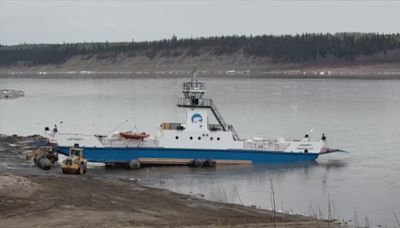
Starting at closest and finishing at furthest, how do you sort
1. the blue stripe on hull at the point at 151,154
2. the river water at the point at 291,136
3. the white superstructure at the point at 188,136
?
the river water at the point at 291,136 → the blue stripe on hull at the point at 151,154 → the white superstructure at the point at 188,136

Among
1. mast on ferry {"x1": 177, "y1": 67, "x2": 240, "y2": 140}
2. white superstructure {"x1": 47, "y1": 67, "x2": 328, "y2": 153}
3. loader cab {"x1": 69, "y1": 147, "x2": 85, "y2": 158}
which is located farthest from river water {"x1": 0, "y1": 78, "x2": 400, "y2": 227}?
mast on ferry {"x1": 177, "y1": 67, "x2": 240, "y2": 140}

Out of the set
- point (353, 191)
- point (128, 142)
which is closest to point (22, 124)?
point (128, 142)

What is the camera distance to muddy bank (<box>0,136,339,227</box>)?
22.4m

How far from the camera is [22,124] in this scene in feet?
241

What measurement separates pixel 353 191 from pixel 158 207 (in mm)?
12125

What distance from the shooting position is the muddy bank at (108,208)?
22.4 metres

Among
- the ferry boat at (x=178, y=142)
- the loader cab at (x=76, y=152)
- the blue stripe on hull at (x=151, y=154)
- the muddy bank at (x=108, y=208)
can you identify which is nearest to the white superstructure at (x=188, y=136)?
the ferry boat at (x=178, y=142)

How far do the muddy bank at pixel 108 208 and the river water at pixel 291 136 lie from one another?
2.82 metres

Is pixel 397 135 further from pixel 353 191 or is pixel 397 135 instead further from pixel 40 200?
pixel 40 200

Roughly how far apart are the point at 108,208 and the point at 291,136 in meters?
36.5

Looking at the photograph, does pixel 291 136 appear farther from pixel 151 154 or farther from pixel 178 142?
pixel 151 154

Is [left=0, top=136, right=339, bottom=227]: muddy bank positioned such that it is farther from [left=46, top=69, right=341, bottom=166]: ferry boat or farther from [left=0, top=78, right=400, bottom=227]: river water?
[left=46, top=69, right=341, bottom=166]: ferry boat

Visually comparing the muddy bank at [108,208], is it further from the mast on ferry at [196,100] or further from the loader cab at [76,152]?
the mast on ferry at [196,100]

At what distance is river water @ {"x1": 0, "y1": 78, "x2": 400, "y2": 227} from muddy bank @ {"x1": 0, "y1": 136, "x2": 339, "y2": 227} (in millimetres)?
2817
